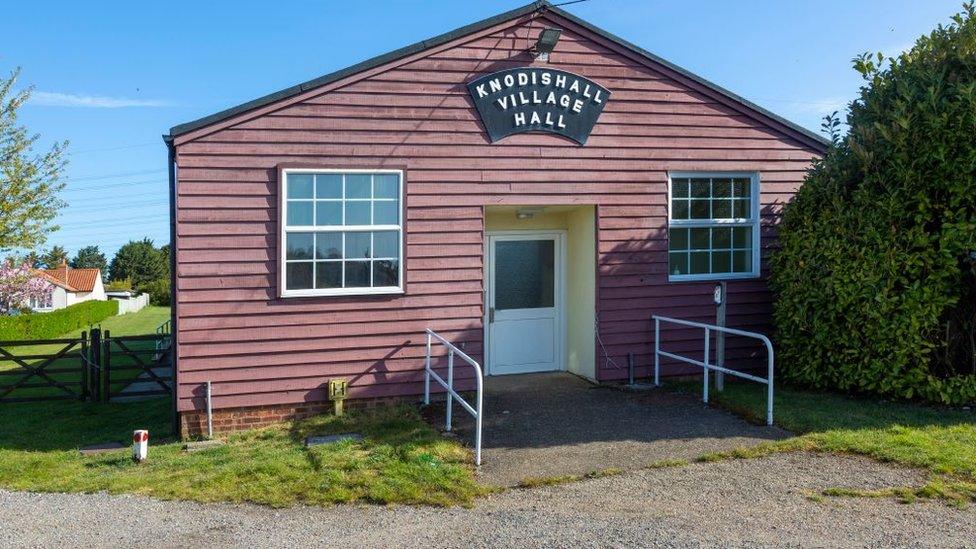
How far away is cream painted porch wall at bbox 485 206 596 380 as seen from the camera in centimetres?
941

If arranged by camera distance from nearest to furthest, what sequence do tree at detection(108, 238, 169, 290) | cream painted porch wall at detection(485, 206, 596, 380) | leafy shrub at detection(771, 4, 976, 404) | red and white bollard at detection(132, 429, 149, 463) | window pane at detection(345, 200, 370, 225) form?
red and white bollard at detection(132, 429, 149, 463)
leafy shrub at detection(771, 4, 976, 404)
window pane at detection(345, 200, 370, 225)
cream painted porch wall at detection(485, 206, 596, 380)
tree at detection(108, 238, 169, 290)

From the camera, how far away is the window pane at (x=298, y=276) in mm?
8141

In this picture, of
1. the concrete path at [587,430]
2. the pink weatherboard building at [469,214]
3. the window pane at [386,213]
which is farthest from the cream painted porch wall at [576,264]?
the window pane at [386,213]

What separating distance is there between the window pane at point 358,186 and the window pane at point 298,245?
653 millimetres

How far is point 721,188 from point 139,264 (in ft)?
222

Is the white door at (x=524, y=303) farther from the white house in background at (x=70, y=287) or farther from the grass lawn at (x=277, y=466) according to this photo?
the white house in background at (x=70, y=287)

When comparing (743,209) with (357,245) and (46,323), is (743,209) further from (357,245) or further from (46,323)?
(46,323)

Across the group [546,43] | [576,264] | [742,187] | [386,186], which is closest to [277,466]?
[386,186]

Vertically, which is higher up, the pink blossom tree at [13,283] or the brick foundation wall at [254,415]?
the pink blossom tree at [13,283]

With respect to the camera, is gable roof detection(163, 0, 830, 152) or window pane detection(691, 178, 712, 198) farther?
window pane detection(691, 178, 712, 198)

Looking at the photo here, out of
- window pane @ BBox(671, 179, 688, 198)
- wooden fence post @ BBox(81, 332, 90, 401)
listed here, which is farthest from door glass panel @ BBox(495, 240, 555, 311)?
wooden fence post @ BBox(81, 332, 90, 401)

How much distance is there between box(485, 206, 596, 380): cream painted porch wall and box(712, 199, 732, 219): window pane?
1683 mm

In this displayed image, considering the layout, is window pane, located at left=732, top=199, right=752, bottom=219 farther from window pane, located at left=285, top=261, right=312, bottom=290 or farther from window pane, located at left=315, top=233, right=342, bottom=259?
window pane, located at left=285, top=261, right=312, bottom=290

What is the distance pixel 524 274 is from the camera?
995 cm
